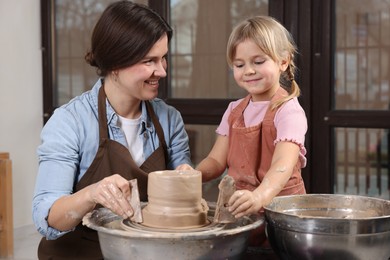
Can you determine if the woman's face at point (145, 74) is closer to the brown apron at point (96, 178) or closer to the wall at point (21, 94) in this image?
the brown apron at point (96, 178)

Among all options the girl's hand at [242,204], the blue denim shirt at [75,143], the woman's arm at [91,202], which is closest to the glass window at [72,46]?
the blue denim shirt at [75,143]

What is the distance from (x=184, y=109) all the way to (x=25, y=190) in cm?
126

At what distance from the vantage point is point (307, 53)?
3.21m

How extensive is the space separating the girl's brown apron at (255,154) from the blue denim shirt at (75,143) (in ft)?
0.72

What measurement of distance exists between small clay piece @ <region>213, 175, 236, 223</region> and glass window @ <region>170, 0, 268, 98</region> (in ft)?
7.38

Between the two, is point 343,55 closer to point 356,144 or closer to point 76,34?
point 356,144

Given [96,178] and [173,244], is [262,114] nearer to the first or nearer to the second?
[96,178]

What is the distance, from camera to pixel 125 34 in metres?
1.62

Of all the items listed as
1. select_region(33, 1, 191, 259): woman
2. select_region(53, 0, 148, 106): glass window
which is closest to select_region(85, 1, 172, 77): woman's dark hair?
select_region(33, 1, 191, 259): woman

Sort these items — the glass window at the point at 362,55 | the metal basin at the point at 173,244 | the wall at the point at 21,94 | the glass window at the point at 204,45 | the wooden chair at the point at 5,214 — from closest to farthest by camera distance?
the metal basin at the point at 173,244
the glass window at the point at 362,55
the glass window at the point at 204,45
the wooden chair at the point at 5,214
the wall at the point at 21,94

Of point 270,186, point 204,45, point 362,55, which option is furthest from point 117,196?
point 204,45

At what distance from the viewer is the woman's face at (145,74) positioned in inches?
64.4

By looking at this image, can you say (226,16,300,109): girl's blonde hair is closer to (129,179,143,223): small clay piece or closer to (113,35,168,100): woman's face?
(113,35,168,100): woman's face

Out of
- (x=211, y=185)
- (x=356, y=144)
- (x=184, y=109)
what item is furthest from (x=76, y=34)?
(x=356, y=144)
